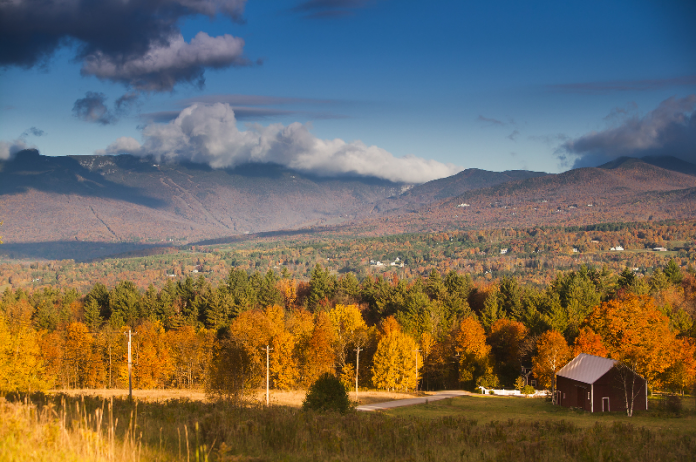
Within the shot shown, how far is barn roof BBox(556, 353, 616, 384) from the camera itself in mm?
38884

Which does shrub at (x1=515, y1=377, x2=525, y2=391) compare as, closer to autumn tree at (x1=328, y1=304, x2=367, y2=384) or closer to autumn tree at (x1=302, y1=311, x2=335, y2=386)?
autumn tree at (x1=328, y1=304, x2=367, y2=384)

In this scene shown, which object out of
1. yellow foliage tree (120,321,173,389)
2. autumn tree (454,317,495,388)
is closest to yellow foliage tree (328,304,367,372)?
autumn tree (454,317,495,388)

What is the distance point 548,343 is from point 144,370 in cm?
4358

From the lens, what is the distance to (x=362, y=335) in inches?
2266

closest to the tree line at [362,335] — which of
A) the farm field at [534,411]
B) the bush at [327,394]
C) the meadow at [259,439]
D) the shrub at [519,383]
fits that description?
the shrub at [519,383]

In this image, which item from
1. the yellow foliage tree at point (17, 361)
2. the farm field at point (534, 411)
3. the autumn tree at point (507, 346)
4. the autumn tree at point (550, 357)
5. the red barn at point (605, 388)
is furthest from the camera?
the autumn tree at point (507, 346)

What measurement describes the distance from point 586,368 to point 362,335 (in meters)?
24.1

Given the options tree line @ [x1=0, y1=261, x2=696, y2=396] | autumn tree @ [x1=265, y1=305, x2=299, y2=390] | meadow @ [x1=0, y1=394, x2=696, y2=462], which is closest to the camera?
meadow @ [x1=0, y1=394, x2=696, y2=462]

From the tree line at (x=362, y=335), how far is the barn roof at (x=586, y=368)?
1485 mm

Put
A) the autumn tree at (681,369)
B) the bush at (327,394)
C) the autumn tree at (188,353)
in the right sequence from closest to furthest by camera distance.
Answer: the bush at (327,394)
the autumn tree at (681,369)
the autumn tree at (188,353)

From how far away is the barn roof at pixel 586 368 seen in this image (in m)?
38.9

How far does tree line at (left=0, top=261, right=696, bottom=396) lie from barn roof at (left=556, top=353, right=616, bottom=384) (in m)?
1.48

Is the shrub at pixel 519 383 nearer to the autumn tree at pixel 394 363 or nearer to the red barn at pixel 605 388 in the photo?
the autumn tree at pixel 394 363

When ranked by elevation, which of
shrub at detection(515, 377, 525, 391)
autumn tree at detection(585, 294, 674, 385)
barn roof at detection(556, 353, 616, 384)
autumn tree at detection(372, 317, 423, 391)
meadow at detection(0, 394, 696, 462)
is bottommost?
shrub at detection(515, 377, 525, 391)
